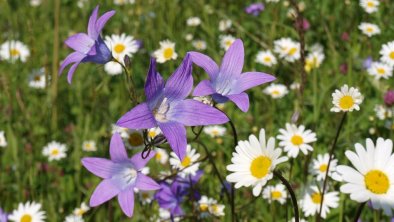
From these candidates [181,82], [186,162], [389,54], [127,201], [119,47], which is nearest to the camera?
[181,82]

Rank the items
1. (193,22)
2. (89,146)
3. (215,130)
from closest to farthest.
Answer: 1. (215,130)
2. (89,146)
3. (193,22)

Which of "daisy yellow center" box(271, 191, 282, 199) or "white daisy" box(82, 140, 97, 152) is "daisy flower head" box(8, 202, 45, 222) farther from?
"daisy yellow center" box(271, 191, 282, 199)

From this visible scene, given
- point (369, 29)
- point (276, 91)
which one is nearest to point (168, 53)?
point (276, 91)

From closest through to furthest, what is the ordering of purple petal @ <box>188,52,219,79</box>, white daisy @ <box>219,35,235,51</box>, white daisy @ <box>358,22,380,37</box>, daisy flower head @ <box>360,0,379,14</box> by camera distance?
1. purple petal @ <box>188,52,219,79</box>
2. white daisy @ <box>358,22,380,37</box>
3. daisy flower head @ <box>360,0,379,14</box>
4. white daisy @ <box>219,35,235,51</box>

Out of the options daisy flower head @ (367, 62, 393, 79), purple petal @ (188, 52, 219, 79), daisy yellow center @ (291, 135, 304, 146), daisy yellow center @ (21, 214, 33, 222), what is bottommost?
daisy yellow center @ (21, 214, 33, 222)

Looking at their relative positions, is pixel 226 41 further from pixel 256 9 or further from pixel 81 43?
pixel 81 43

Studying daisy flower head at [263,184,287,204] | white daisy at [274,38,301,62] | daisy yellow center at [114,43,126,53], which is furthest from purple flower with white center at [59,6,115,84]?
white daisy at [274,38,301,62]
